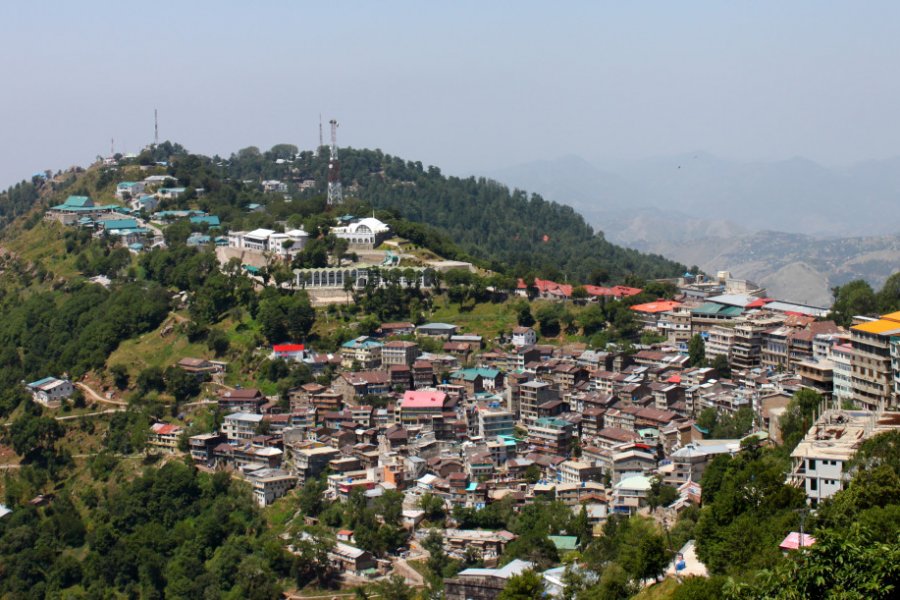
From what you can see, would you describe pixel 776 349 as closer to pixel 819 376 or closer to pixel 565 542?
pixel 819 376

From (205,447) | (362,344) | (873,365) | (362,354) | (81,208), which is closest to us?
(873,365)

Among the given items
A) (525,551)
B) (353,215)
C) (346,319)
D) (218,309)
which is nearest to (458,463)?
(525,551)

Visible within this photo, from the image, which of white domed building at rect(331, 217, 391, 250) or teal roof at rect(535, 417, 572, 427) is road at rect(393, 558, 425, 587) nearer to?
teal roof at rect(535, 417, 572, 427)

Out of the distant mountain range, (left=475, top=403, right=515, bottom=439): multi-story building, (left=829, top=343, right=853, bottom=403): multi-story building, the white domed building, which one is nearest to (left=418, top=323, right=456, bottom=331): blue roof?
(left=475, top=403, right=515, bottom=439): multi-story building

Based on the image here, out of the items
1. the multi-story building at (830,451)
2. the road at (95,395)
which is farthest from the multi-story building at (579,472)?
the road at (95,395)

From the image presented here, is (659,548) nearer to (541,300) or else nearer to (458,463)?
(458,463)

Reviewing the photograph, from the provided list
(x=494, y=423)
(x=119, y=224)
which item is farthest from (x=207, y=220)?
(x=494, y=423)

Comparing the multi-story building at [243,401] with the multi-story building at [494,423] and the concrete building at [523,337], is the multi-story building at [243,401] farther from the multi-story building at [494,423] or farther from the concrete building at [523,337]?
the concrete building at [523,337]
